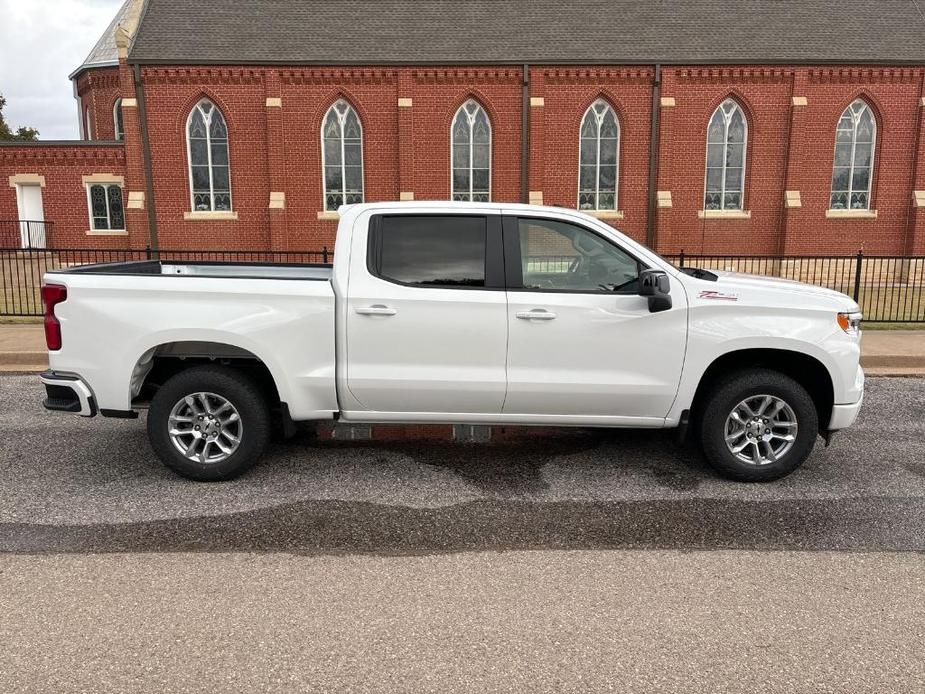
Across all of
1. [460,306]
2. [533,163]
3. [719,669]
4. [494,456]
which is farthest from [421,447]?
[533,163]

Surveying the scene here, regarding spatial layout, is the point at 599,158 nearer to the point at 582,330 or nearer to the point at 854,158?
the point at 854,158

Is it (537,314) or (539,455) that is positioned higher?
(537,314)

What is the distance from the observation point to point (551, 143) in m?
22.2

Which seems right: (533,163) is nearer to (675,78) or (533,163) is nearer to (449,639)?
(675,78)

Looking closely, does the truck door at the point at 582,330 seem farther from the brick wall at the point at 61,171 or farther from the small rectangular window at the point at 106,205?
the small rectangular window at the point at 106,205

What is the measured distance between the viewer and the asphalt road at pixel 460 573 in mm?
2896

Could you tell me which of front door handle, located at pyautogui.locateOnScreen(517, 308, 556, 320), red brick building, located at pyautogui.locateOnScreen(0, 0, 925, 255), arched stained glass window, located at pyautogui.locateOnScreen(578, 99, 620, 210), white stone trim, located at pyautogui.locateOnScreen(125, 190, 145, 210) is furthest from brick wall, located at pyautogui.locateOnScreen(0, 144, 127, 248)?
front door handle, located at pyautogui.locateOnScreen(517, 308, 556, 320)

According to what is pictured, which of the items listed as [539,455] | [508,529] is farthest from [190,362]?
[539,455]

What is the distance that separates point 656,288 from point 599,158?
62.4 feet

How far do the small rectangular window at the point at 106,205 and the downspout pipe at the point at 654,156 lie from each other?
17.3 meters

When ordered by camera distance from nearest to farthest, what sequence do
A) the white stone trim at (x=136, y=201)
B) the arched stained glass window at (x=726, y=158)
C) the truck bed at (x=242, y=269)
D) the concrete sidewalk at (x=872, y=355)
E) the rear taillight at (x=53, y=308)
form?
the rear taillight at (x=53, y=308) < the truck bed at (x=242, y=269) < the concrete sidewalk at (x=872, y=355) < the white stone trim at (x=136, y=201) < the arched stained glass window at (x=726, y=158)

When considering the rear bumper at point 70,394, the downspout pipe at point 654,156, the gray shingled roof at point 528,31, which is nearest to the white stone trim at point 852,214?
the gray shingled roof at point 528,31

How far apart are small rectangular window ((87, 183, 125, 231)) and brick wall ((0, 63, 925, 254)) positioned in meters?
0.52

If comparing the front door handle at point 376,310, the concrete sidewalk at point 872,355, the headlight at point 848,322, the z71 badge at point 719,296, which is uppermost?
the z71 badge at point 719,296
